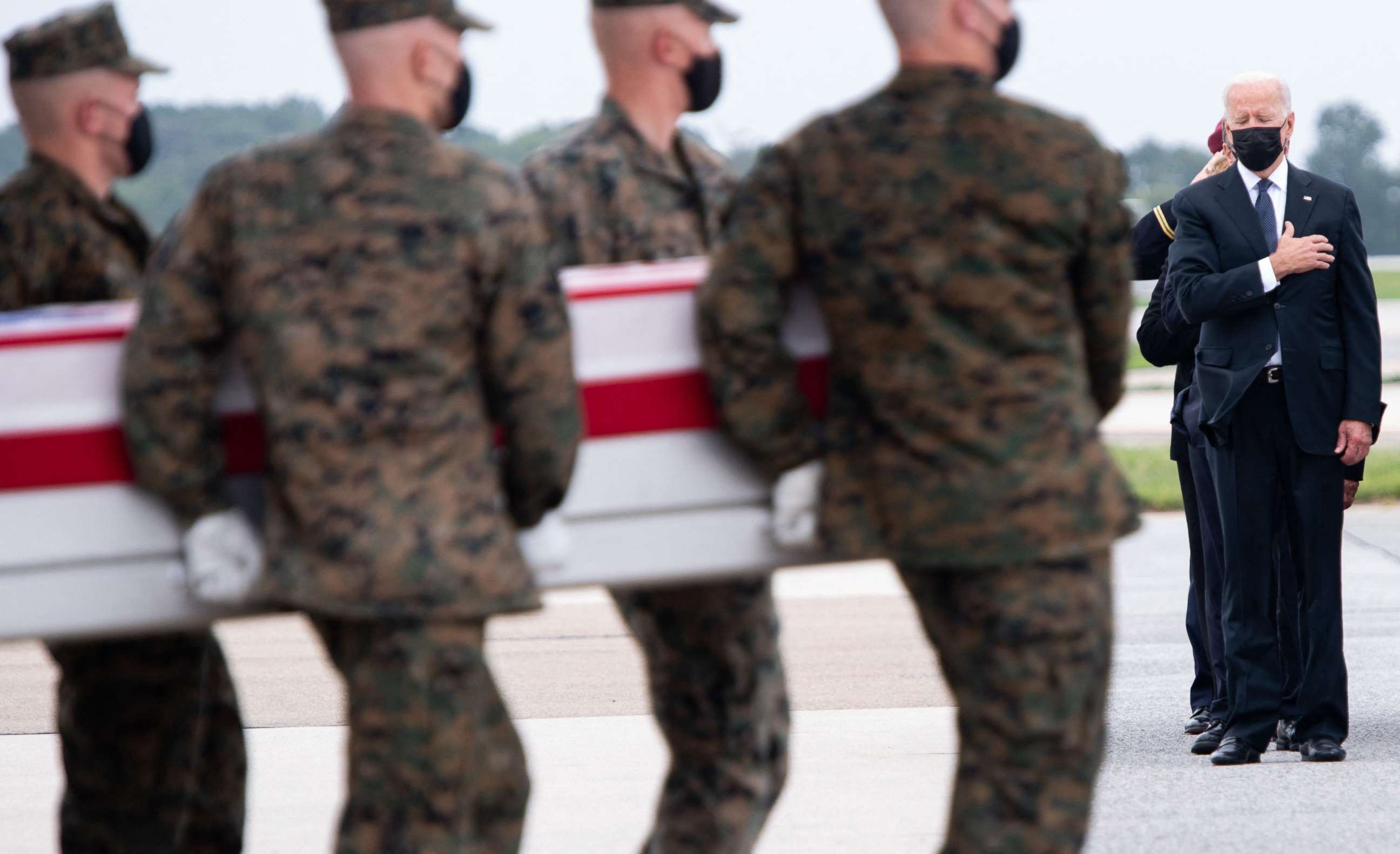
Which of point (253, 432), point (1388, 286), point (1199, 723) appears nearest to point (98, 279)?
point (253, 432)

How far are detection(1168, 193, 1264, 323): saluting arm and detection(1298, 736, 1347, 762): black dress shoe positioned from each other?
119cm

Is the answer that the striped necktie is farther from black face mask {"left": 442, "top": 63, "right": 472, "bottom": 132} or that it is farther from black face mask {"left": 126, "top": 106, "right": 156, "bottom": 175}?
black face mask {"left": 126, "top": 106, "right": 156, "bottom": 175}

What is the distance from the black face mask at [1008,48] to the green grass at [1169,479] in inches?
369

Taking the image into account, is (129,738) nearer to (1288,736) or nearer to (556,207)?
(556,207)

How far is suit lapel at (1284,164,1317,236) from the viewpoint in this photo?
5789 millimetres

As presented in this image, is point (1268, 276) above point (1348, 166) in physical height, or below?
above

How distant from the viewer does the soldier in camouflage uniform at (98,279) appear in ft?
12.5

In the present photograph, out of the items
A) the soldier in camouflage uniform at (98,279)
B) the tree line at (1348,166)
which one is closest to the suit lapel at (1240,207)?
the soldier in camouflage uniform at (98,279)

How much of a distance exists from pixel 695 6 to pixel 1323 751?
3014mm

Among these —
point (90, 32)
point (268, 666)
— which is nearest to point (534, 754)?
point (268, 666)

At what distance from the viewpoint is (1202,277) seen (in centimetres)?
580

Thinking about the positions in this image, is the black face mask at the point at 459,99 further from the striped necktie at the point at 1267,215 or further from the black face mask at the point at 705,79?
the striped necktie at the point at 1267,215

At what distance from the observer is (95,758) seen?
12.9 ft

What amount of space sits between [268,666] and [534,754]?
220 centimetres
